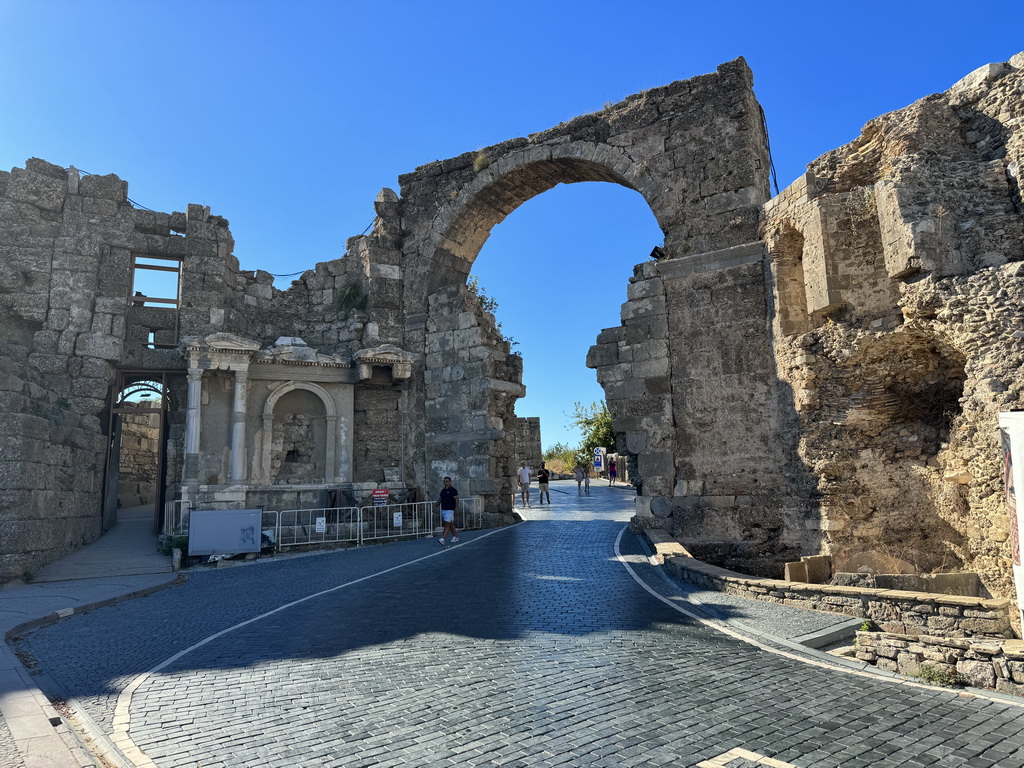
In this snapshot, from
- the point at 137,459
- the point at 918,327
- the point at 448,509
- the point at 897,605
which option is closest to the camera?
the point at 897,605

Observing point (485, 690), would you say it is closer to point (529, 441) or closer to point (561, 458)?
point (529, 441)

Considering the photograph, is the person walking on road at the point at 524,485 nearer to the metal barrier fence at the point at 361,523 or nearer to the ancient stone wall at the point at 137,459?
the metal barrier fence at the point at 361,523

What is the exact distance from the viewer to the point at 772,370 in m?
10.4

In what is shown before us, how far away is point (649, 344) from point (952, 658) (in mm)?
7525

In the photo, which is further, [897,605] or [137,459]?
[137,459]

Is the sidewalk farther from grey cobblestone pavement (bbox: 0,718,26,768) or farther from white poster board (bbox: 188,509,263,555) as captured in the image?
white poster board (bbox: 188,509,263,555)

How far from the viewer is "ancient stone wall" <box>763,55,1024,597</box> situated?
6727mm

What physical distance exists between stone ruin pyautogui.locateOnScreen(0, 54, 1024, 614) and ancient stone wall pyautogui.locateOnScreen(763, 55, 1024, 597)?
28 mm

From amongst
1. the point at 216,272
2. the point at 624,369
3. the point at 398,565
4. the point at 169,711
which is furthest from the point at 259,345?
the point at 169,711

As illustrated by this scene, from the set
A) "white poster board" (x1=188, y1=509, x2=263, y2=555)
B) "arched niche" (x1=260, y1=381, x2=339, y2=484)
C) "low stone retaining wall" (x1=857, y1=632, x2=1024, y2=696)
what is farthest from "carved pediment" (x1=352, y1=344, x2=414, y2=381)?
"low stone retaining wall" (x1=857, y1=632, x2=1024, y2=696)

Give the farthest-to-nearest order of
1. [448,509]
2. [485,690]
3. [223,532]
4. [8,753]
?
[448,509] → [223,532] → [485,690] → [8,753]

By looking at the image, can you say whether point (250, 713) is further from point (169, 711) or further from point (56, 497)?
point (56, 497)

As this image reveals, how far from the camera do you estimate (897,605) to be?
5.64 meters

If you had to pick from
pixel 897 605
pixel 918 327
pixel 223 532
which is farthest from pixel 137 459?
pixel 897 605
